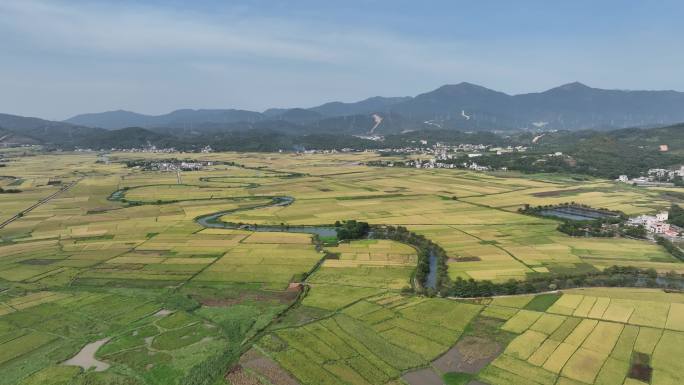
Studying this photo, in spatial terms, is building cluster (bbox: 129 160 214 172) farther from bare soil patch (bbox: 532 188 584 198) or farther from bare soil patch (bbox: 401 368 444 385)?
bare soil patch (bbox: 401 368 444 385)

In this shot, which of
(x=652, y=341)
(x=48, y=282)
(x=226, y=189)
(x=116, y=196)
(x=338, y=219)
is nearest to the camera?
(x=652, y=341)

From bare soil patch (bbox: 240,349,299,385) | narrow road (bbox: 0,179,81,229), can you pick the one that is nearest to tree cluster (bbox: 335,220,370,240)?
bare soil patch (bbox: 240,349,299,385)

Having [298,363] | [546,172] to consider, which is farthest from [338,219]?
[546,172]

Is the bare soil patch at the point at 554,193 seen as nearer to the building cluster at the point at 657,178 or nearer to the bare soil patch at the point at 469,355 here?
the building cluster at the point at 657,178

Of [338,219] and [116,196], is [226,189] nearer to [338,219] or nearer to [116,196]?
[116,196]

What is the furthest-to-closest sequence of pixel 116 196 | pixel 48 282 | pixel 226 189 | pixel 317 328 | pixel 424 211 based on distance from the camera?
pixel 226 189 → pixel 116 196 → pixel 424 211 → pixel 48 282 → pixel 317 328

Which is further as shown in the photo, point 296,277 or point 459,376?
point 296,277
